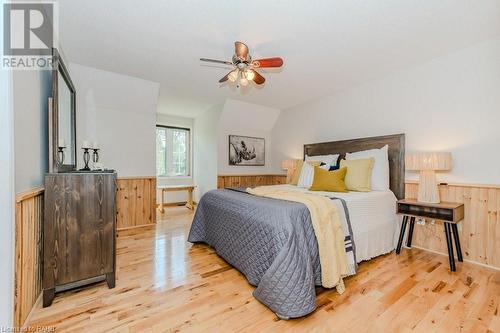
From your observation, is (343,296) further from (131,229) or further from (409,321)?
(131,229)

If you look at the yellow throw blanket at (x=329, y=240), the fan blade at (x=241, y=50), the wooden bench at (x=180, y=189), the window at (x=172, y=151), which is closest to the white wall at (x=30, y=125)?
the fan blade at (x=241, y=50)

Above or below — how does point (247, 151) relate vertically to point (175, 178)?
above

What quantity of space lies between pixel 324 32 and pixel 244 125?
3.03 m

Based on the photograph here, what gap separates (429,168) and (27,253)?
3.66 metres

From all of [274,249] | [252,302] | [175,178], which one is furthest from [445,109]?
[175,178]

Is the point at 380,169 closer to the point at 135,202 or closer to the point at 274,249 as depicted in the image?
the point at 274,249

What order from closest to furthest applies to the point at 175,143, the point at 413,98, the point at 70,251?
1. the point at 70,251
2. the point at 413,98
3. the point at 175,143

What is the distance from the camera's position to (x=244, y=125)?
5.04m

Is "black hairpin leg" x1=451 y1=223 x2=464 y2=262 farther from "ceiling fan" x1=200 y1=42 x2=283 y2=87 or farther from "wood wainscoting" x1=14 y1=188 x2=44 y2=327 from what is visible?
"wood wainscoting" x1=14 y1=188 x2=44 y2=327

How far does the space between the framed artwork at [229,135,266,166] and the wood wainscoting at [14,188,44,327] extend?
140 inches

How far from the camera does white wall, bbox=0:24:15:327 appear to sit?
1.17m

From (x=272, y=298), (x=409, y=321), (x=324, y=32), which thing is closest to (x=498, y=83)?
(x=324, y=32)

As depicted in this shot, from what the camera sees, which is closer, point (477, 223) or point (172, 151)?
point (477, 223)

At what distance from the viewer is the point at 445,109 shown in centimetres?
261
